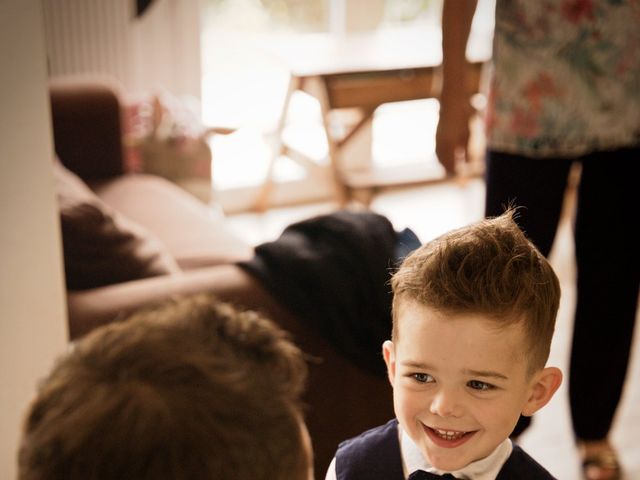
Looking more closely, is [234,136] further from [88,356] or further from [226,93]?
[88,356]

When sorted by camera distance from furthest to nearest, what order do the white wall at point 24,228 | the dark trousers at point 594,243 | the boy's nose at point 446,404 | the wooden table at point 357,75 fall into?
the wooden table at point 357,75, the dark trousers at point 594,243, the white wall at point 24,228, the boy's nose at point 446,404

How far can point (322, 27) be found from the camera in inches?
182


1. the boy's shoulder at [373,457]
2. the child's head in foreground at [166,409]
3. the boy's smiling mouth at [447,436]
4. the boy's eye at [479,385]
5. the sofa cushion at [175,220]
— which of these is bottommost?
the sofa cushion at [175,220]

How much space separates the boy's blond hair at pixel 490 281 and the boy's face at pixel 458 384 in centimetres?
2

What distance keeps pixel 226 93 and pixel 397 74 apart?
1.03m

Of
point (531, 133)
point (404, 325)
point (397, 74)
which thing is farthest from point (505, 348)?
point (397, 74)

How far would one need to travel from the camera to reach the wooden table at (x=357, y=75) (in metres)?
3.81

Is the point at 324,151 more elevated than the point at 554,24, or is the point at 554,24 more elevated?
the point at 554,24

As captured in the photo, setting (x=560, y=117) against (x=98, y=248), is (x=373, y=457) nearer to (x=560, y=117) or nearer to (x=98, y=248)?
(x=98, y=248)

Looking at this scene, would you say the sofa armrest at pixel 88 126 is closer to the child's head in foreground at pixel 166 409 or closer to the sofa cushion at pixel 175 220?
the sofa cushion at pixel 175 220

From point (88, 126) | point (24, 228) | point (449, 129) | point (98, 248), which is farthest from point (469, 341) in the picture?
point (88, 126)

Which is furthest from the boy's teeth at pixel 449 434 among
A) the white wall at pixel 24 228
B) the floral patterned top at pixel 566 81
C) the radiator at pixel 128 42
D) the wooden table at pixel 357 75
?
the radiator at pixel 128 42

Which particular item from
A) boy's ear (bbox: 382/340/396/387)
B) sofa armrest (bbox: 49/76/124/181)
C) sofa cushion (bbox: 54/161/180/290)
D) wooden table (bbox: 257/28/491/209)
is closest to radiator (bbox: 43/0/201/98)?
wooden table (bbox: 257/28/491/209)

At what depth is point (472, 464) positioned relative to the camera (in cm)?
101
